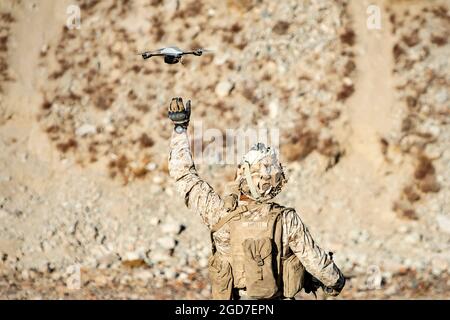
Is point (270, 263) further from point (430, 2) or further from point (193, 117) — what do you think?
point (430, 2)

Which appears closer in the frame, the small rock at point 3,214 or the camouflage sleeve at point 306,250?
the camouflage sleeve at point 306,250

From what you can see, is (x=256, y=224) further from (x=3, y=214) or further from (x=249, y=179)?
Answer: (x=3, y=214)

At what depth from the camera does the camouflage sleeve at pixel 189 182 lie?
5.98 meters

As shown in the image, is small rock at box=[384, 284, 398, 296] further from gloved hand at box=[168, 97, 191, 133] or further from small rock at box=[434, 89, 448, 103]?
gloved hand at box=[168, 97, 191, 133]

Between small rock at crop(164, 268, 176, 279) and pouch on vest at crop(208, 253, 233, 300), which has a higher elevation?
pouch on vest at crop(208, 253, 233, 300)

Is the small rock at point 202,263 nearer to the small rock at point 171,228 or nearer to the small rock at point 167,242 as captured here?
the small rock at point 167,242

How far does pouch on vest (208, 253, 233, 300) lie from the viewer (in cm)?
618

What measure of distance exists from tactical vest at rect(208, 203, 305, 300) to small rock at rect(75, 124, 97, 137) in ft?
49.9

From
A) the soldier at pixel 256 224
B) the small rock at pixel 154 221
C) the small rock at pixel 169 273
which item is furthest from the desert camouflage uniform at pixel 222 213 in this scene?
the small rock at pixel 154 221

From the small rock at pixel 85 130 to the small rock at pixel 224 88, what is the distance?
11.2ft

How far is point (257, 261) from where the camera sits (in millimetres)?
5980

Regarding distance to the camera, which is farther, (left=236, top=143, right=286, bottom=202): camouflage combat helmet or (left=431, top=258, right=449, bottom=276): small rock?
(left=431, top=258, right=449, bottom=276): small rock

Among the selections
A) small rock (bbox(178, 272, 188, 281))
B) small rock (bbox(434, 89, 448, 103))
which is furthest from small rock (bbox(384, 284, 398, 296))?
small rock (bbox(434, 89, 448, 103))

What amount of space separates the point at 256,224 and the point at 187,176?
0.63m
